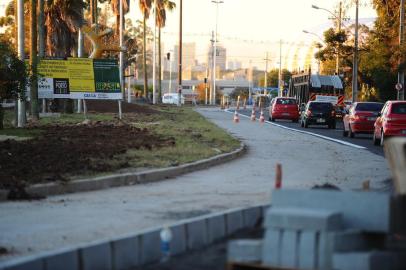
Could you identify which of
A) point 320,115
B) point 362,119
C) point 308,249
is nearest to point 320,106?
point 320,115

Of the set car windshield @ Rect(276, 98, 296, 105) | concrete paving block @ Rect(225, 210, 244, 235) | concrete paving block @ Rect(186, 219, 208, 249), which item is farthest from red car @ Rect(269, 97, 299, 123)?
concrete paving block @ Rect(186, 219, 208, 249)

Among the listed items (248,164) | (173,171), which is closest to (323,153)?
(248,164)

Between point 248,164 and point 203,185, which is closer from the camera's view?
point 203,185

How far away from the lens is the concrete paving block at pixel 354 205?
739 centimetres

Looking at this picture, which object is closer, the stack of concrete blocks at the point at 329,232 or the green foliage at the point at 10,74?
the stack of concrete blocks at the point at 329,232

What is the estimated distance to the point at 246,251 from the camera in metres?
7.36

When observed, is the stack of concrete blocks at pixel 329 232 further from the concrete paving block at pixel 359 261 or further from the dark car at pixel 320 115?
Result: the dark car at pixel 320 115

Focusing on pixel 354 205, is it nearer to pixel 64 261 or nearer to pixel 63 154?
pixel 64 261

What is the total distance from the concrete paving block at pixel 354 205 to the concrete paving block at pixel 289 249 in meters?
0.53

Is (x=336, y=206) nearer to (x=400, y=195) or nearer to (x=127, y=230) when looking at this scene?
(x=400, y=195)

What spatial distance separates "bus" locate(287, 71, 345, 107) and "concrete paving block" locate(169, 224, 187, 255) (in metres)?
47.9

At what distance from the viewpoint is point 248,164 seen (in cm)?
1994

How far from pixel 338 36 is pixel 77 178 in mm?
54333

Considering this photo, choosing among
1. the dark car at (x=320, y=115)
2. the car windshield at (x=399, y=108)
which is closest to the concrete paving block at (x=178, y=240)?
the car windshield at (x=399, y=108)
